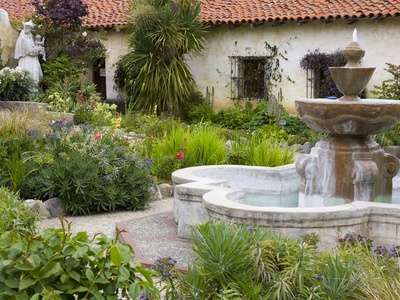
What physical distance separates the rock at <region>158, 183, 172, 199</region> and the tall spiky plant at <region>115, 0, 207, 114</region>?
7359mm

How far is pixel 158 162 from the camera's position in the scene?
27.8 feet

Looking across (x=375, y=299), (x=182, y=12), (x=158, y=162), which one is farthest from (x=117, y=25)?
(x=375, y=299)

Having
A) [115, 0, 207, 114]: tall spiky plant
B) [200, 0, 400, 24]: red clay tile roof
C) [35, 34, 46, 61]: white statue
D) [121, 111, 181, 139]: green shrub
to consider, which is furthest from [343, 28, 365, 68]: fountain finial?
[35, 34, 46, 61]: white statue

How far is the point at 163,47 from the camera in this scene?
15.7 m

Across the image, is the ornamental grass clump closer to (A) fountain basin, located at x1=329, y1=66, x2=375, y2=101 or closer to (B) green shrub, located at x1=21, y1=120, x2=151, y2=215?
(B) green shrub, located at x1=21, y1=120, x2=151, y2=215

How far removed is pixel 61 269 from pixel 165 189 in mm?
5196

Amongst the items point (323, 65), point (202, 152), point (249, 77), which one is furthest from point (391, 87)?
point (202, 152)

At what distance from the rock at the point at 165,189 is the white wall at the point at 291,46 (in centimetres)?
820

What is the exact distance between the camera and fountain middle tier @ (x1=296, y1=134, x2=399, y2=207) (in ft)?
18.7

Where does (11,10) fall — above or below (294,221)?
above

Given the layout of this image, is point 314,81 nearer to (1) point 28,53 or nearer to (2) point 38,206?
(1) point 28,53

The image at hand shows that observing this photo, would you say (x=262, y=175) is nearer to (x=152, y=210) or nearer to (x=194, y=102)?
(x=152, y=210)

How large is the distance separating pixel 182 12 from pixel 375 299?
13.4 metres

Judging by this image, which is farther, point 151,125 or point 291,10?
point 291,10
